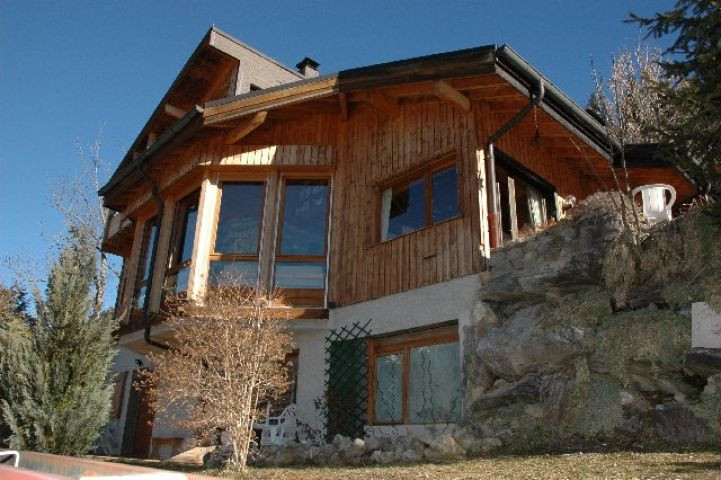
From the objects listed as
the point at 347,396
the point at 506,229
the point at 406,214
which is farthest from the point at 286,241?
the point at 506,229

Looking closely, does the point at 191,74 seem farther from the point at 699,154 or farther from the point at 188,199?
the point at 699,154

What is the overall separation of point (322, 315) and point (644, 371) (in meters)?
5.26

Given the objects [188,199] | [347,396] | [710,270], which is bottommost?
[347,396]

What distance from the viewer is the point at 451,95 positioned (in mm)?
9266

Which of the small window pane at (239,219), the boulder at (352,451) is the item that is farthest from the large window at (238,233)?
the boulder at (352,451)

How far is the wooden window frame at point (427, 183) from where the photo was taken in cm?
922

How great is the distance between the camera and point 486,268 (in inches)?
328

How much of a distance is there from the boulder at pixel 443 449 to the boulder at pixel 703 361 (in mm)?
2476

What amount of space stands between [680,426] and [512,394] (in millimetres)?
1816

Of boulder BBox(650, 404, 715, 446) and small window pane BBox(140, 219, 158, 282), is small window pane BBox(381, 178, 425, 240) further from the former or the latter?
small window pane BBox(140, 219, 158, 282)

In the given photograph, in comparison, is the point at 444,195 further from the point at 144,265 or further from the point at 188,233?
the point at 144,265

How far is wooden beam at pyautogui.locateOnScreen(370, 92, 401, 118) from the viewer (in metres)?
10.5

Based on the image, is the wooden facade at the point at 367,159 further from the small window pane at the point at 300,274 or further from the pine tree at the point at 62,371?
the pine tree at the point at 62,371

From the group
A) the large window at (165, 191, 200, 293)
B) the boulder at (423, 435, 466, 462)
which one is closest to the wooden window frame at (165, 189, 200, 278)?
the large window at (165, 191, 200, 293)
